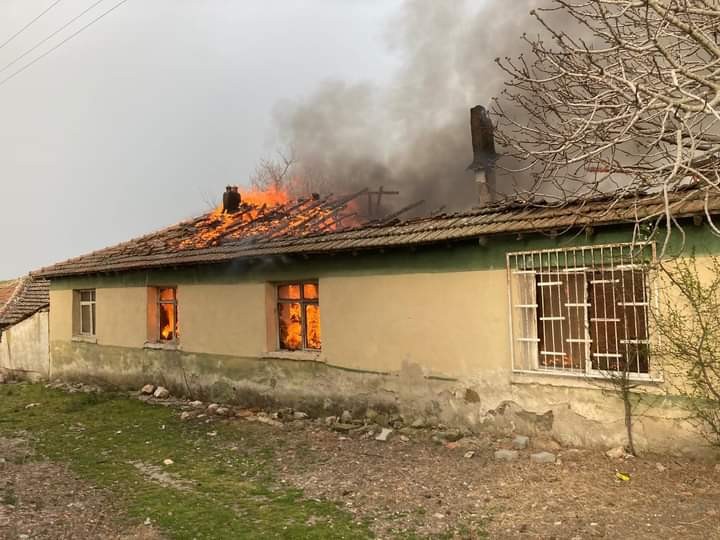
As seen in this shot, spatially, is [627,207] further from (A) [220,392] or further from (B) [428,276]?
(A) [220,392]

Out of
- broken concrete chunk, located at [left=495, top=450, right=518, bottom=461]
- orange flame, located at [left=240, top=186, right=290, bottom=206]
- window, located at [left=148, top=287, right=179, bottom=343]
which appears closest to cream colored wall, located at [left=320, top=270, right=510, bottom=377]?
broken concrete chunk, located at [left=495, top=450, right=518, bottom=461]

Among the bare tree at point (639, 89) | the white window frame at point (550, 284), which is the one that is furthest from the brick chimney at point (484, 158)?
the white window frame at point (550, 284)

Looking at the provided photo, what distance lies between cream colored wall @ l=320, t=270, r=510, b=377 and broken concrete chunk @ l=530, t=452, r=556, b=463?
51.4 inches

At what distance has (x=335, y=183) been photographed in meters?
20.9

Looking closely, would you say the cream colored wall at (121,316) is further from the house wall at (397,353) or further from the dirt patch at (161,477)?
the dirt patch at (161,477)

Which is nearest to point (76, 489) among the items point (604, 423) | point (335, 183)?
point (604, 423)

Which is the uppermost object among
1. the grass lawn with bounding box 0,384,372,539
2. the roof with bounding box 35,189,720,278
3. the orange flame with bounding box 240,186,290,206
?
the orange flame with bounding box 240,186,290,206

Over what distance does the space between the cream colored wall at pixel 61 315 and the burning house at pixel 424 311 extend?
256 centimetres

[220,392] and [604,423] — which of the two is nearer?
[604,423]

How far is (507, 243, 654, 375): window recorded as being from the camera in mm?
6953

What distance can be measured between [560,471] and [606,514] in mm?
1223

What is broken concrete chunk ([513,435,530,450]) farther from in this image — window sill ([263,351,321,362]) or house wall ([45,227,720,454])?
window sill ([263,351,321,362])

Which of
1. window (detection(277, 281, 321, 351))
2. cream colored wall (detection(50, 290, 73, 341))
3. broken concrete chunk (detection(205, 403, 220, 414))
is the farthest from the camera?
cream colored wall (detection(50, 290, 73, 341))

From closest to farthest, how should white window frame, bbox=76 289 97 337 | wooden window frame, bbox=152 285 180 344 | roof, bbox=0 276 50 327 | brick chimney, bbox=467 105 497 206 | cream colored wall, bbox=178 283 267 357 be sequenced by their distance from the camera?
cream colored wall, bbox=178 283 267 357, brick chimney, bbox=467 105 497 206, wooden window frame, bbox=152 285 180 344, white window frame, bbox=76 289 97 337, roof, bbox=0 276 50 327
